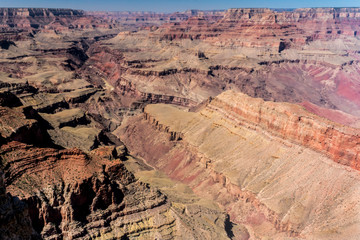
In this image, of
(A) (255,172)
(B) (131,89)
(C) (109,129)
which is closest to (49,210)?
(A) (255,172)

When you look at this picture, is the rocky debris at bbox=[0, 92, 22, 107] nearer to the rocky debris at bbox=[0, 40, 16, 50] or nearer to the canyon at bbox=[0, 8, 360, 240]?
the canyon at bbox=[0, 8, 360, 240]

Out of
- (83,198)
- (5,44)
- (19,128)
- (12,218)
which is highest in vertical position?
(12,218)

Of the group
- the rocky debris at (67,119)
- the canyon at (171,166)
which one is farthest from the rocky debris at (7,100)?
the rocky debris at (67,119)

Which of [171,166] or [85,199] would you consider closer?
[85,199]

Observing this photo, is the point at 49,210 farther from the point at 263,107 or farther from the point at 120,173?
the point at 263,107

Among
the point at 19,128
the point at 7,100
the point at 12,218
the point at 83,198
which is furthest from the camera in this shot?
the point at 7,100

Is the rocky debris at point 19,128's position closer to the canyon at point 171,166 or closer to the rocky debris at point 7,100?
the canyon at point 171,166

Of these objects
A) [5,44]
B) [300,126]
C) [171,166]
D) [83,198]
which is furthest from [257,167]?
[5,44]

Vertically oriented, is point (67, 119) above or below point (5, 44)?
below

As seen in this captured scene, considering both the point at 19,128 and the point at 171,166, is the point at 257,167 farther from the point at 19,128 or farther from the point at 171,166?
the point at 19,128

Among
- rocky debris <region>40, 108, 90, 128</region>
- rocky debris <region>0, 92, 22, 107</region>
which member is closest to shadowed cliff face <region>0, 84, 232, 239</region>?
rocky debris <region>0, 92, 22, 107</region>

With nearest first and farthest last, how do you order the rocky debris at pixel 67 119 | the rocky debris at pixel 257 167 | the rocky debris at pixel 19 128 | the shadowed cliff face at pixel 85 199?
the shadowed cliff face at pixel 85 199 < the rocky debris at pixel 19 128 < the rocky debris at pixel 257 167 < the rocky debris at pixel 67 119
